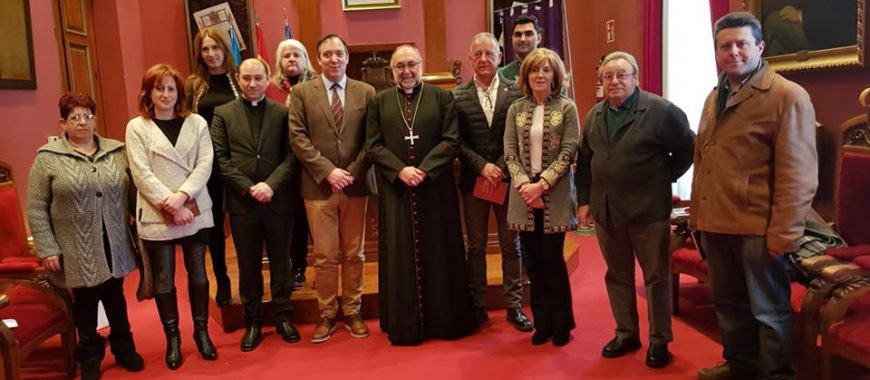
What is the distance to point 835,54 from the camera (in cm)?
320

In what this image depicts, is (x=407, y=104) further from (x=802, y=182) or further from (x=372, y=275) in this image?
(x=802, y=182)

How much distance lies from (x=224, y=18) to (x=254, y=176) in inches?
147

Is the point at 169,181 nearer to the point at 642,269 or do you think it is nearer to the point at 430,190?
the point at 430,190

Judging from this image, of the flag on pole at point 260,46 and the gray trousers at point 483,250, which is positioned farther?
the flag on pole at point 260,46

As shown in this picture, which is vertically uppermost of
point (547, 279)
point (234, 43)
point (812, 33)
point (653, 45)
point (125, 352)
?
point (234, 43)

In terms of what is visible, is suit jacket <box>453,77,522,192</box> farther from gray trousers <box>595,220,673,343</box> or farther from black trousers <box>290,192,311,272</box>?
black trousers <box>290,192,311,272</box>

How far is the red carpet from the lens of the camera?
292 cm

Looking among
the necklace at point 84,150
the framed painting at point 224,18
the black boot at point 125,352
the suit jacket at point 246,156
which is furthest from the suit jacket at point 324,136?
the framed painting at point 224,18

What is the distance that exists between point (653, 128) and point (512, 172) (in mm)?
678

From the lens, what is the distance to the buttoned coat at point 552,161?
2.96m

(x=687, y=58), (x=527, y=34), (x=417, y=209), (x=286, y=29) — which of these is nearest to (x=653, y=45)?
(x=687, y=58)

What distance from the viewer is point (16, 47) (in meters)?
4.04

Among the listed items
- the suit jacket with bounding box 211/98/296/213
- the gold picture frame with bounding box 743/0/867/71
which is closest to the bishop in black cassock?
the suit jacket with bounding box 211/98/296/213

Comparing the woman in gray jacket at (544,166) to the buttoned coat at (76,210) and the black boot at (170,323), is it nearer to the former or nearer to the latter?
the black boot at (170,323)
